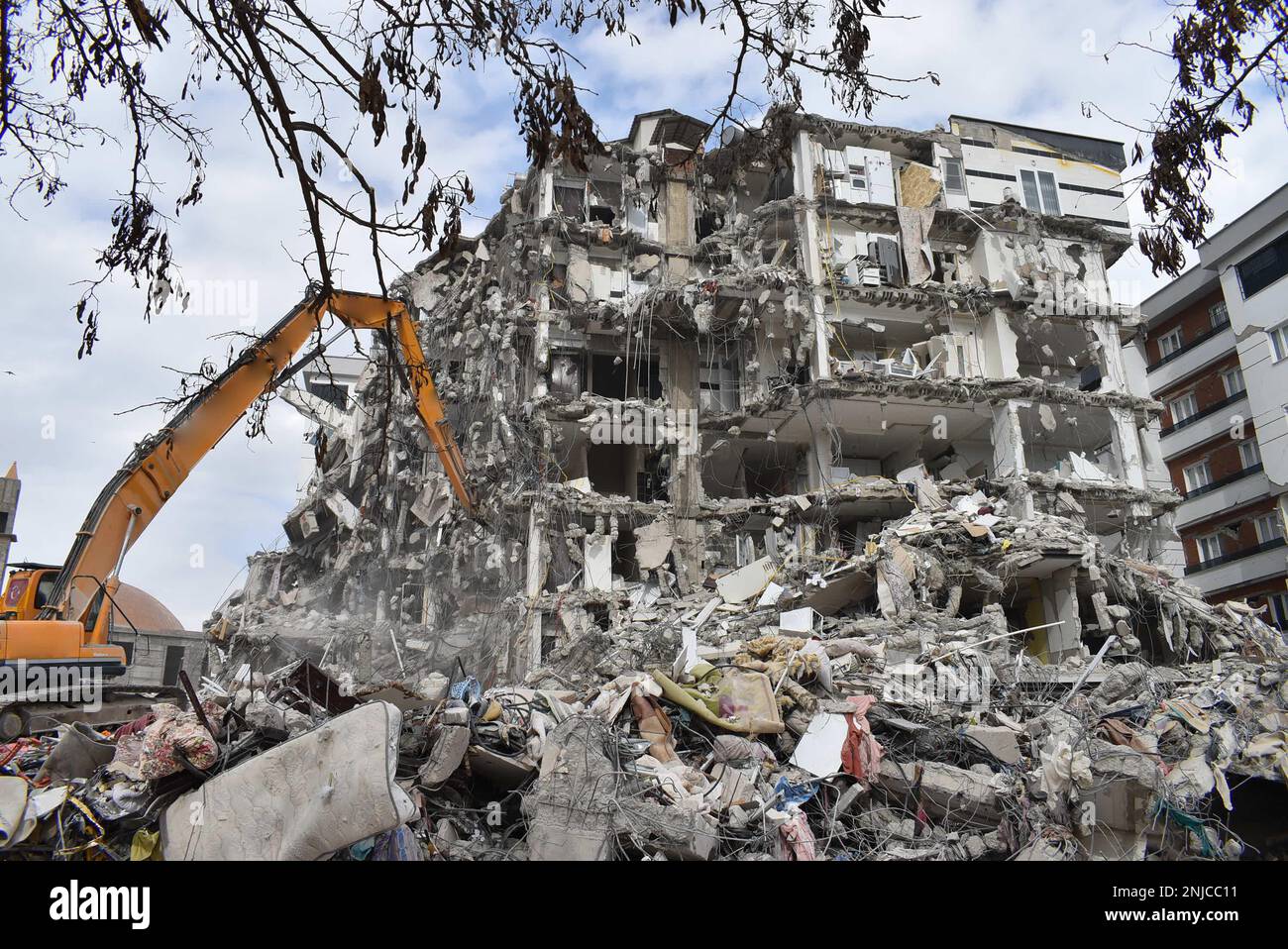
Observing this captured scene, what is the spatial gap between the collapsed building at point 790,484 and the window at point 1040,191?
9 centimetres

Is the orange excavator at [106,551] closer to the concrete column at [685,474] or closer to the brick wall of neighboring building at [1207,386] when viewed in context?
the concrete column at [685,474]

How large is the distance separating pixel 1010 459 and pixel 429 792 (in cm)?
2325

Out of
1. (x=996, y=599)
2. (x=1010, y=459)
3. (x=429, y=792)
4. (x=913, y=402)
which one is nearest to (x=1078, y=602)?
(x=996, y=599)

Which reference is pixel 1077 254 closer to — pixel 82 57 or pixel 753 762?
pixel 753 762

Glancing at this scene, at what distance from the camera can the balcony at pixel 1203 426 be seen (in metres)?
35.7

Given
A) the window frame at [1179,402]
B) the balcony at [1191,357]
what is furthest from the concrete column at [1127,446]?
the window frame at [1179,402]

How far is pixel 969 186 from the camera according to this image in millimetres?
31625

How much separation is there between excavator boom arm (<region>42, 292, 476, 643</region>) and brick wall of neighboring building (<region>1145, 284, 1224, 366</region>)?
37.9 meters

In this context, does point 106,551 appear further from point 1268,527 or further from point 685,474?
point 1268,527

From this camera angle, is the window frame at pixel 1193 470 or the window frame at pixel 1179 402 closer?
the window frame at pixel 1193 470

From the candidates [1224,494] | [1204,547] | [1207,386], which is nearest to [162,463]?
[1224,494]

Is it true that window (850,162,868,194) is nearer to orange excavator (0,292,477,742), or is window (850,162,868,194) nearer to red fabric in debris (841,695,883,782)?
orange excavator (0,292,477,742)

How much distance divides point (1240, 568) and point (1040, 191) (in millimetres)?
16782

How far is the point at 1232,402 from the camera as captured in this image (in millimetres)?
35875
